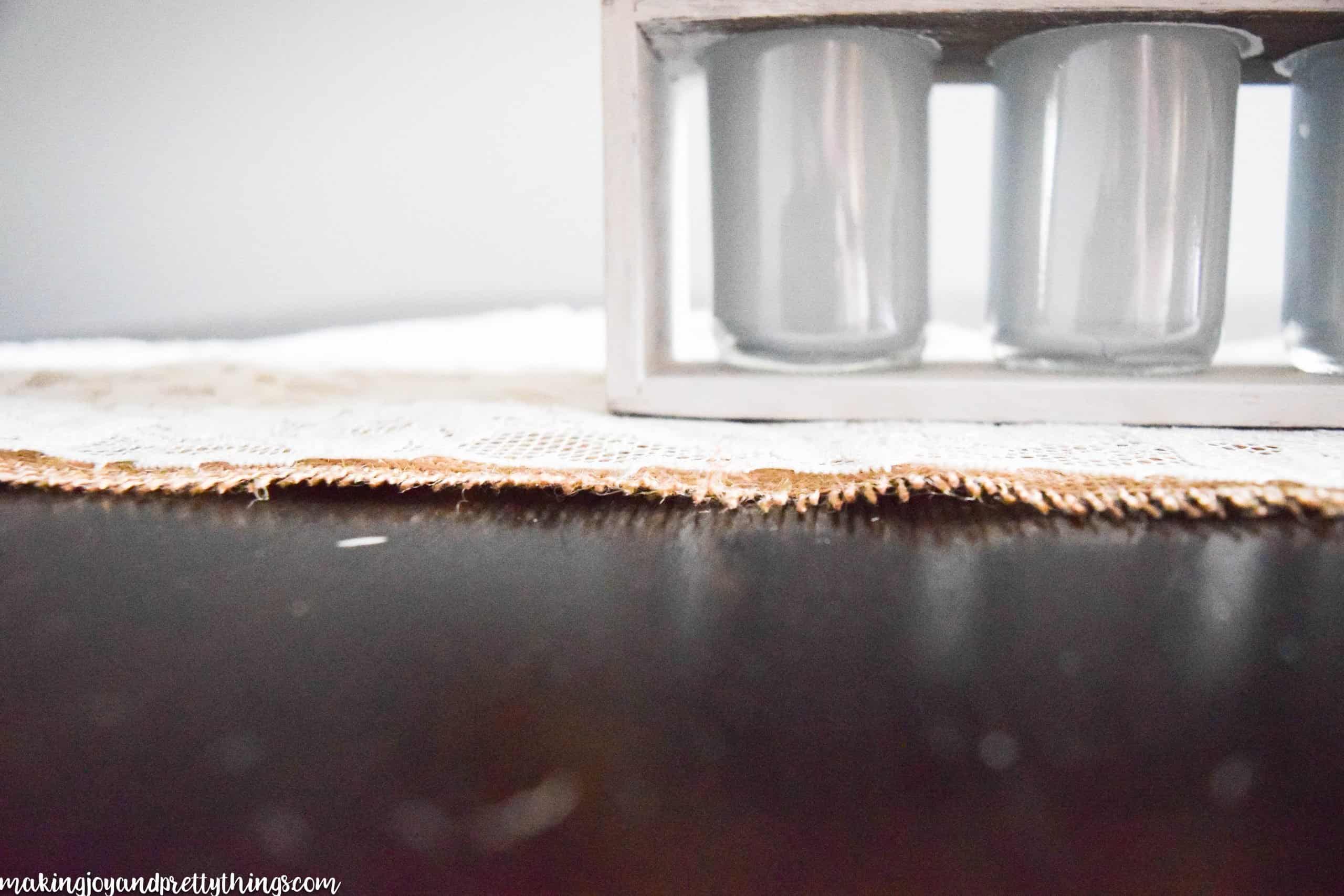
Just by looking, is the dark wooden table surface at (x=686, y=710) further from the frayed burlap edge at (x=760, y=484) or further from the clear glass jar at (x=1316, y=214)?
the clear glass jar at (x=1316, y=214)

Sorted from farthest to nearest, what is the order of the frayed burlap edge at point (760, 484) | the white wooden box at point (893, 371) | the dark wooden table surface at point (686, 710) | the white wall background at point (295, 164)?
the white wall background at point (295, 164)
the white wooden box at point (893, 371)
the frayed burlap edge at point (760, 484)
the dark wooden table surface at point (686, 710)

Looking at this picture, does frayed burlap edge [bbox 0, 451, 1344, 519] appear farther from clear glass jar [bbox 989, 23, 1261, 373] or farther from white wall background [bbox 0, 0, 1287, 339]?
white wall background [bbox 0, 0, 1287, 339]

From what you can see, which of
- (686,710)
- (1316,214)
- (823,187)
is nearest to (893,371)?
(823,187)

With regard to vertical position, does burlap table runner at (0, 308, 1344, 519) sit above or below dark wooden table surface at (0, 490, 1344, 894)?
above

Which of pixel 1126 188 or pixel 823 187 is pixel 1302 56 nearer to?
pixel 1126 188

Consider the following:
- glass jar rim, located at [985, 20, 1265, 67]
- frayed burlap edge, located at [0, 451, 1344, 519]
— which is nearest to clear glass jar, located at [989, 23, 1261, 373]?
glass jar rim, located at [985, 20, 1265, 67]

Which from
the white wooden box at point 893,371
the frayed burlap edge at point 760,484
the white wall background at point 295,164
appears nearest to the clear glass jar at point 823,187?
the white wooden box at point 893,371
